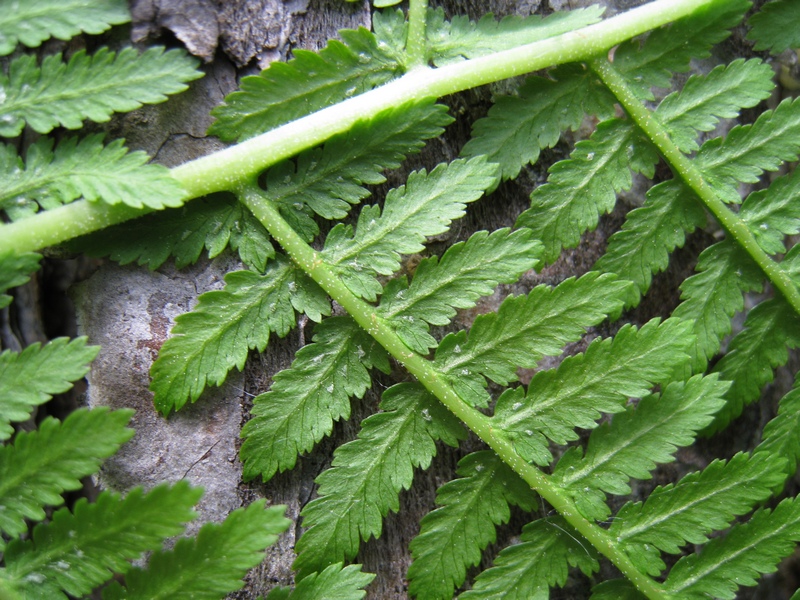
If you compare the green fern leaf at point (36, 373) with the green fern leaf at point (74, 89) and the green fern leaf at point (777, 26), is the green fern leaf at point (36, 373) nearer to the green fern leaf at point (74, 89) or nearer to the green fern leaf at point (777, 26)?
the green fern leaf at point (74, 89)

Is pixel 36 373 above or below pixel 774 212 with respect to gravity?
above

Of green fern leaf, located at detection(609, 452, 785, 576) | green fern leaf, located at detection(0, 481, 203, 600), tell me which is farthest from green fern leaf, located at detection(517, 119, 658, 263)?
green fern leaf, located at detection(0, 481, 203, 600)

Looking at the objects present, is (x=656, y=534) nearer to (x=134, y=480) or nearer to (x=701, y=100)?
(x=701, y=100)

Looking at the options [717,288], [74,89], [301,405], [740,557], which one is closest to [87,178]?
[74,89]

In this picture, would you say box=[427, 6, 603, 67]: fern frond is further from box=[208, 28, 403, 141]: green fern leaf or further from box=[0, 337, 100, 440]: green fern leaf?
box=[0, 337, 100, 440]: green fern leaf

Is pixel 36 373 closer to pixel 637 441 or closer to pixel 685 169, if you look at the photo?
pixel 637 441

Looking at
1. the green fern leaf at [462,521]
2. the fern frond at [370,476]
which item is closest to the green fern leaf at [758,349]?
the green fern leaf at [462,521]

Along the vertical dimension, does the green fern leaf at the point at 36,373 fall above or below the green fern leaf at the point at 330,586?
above
